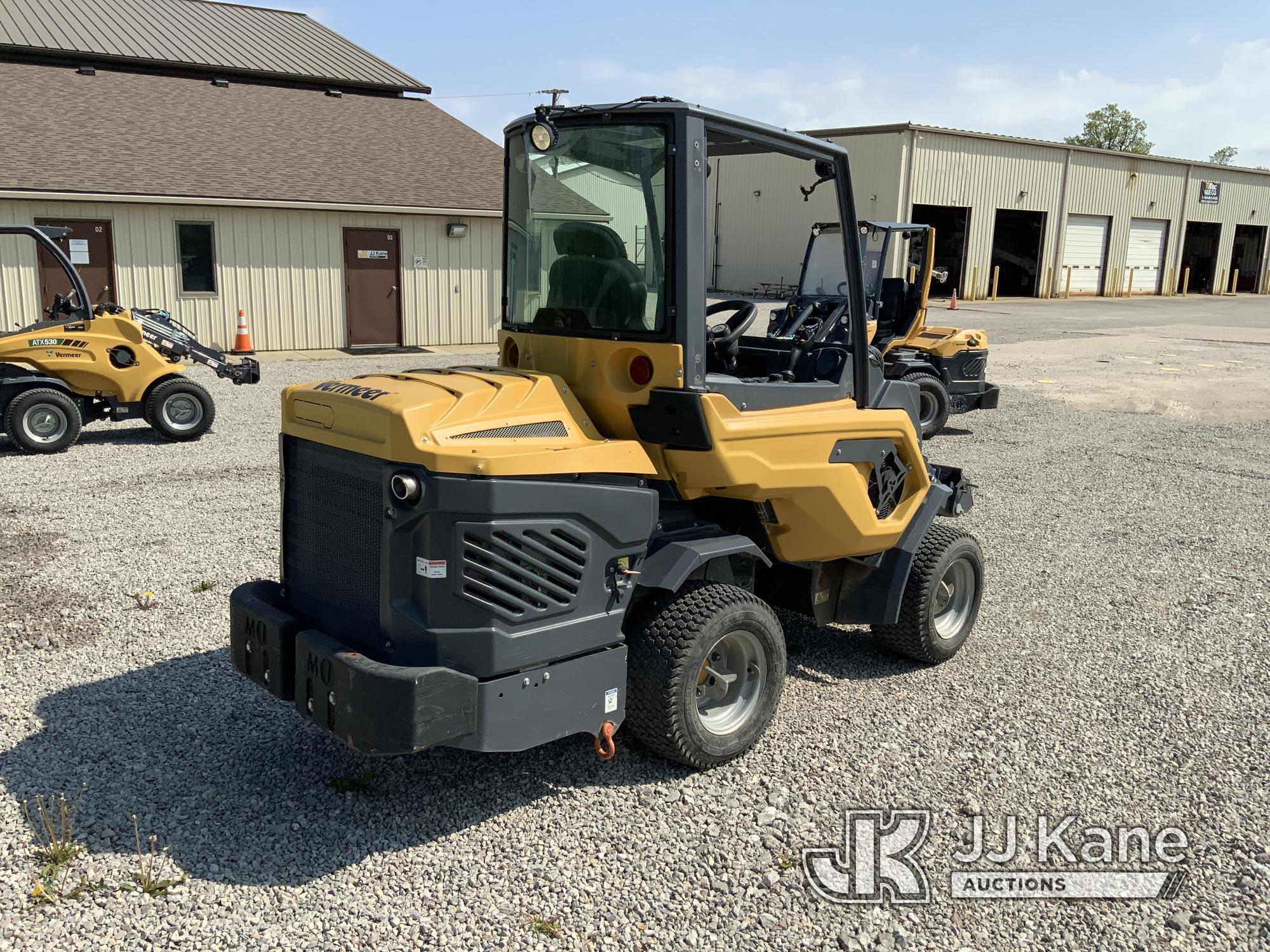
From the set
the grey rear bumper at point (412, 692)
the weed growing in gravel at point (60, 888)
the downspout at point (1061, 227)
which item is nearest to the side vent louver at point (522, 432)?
the grey rear bumper at point (412, 692)

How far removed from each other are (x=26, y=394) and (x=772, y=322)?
697 centimetres

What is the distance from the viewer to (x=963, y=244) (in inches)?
1389

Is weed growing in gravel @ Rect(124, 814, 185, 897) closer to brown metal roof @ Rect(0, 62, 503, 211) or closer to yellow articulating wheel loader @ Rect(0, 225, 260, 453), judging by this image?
yellow articulating wheel loader @ Rect(0, 225, 260, 453)

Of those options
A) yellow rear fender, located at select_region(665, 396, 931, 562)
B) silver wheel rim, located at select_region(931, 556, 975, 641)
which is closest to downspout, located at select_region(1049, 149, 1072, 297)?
silver wheel rim, located at select_region(931, 556, 975, 641)

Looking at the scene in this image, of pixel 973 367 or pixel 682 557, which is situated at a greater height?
pixel 973 367

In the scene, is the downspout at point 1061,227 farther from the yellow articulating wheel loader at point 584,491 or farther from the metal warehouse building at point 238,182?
the yellow articulating wheel loader at point 584,491

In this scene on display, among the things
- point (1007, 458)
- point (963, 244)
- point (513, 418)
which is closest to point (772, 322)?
point (1007, 458)

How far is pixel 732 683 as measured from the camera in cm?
432

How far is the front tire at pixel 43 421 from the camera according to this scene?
386 inches

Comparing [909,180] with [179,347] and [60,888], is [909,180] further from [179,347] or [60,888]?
[60,888]

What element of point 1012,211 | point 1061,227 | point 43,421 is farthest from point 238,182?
point 1061,227

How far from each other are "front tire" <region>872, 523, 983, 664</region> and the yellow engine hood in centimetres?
188

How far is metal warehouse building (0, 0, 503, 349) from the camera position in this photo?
53.7 feet

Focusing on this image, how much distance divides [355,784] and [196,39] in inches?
888
